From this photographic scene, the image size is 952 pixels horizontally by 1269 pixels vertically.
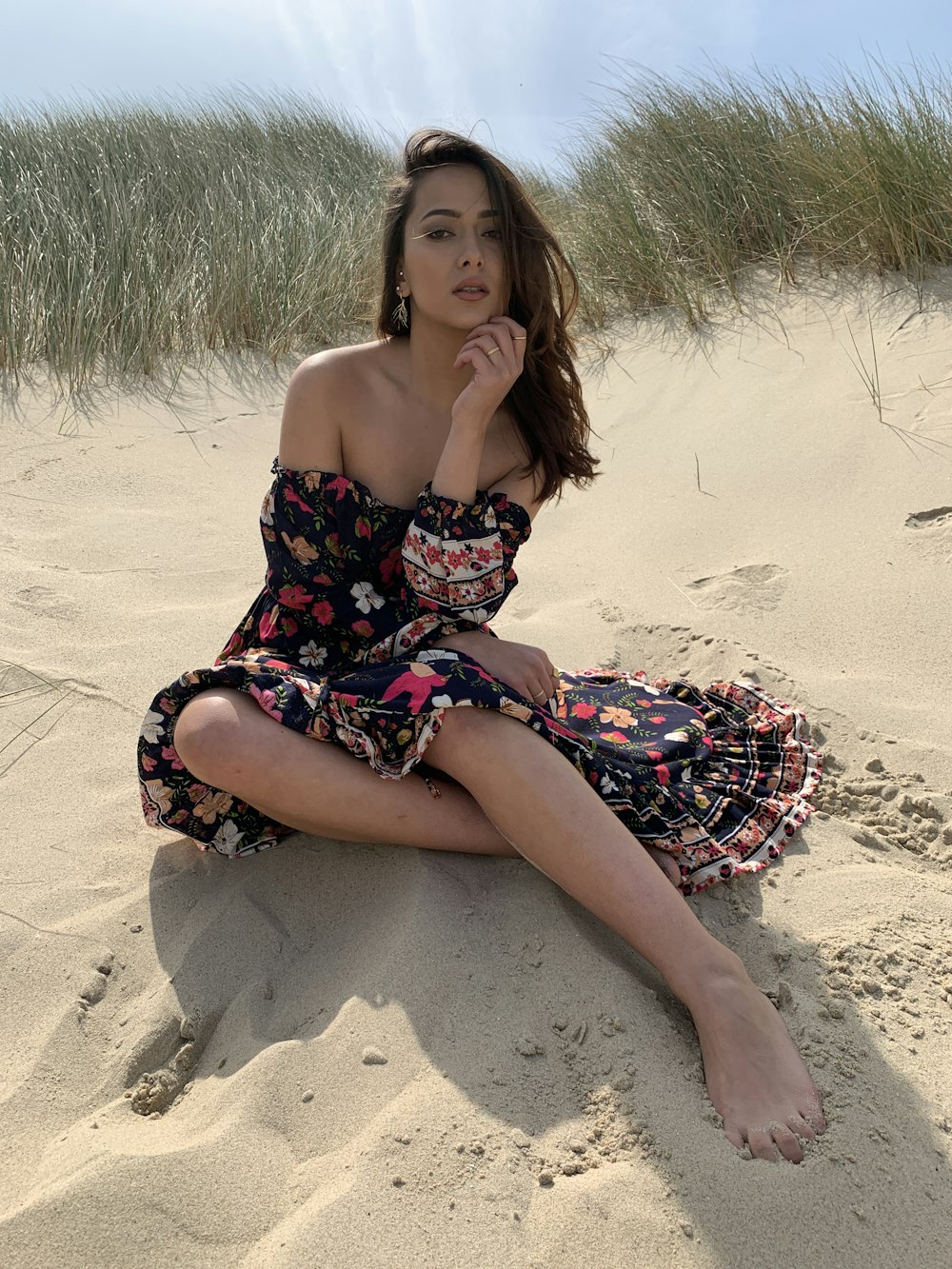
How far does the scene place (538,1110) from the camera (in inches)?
62.2

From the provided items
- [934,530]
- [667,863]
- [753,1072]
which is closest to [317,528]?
[667,863]

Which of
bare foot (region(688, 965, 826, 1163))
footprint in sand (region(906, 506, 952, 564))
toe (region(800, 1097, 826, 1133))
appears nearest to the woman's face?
bare foot (region(688, 965, 826, 1163))

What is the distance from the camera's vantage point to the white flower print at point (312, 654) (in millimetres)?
2342

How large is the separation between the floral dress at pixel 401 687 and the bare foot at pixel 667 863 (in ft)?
0.07

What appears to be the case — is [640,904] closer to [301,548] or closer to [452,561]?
[452,561]

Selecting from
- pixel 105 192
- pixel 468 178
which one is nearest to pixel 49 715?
pixel 468 178

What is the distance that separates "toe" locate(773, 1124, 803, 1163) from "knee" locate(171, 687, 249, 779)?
44.7 inches

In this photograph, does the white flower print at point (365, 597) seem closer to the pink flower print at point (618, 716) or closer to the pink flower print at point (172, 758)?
the pink flower print at point (172, 758)

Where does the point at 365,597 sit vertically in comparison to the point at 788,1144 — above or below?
above

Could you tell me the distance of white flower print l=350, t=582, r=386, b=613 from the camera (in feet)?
7.73

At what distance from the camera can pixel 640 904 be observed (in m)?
1.83

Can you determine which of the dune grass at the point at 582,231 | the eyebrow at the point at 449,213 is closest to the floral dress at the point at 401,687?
the eyebrow at the point at 449,213

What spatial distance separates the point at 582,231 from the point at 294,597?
17.6ft

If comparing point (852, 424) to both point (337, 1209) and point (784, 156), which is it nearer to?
point (784, 156)
